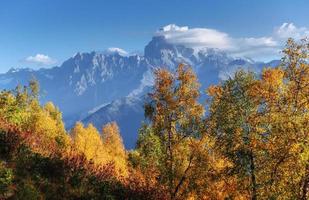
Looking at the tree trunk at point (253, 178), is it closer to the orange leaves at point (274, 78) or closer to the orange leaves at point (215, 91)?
the orange leaves at point (274, 78)

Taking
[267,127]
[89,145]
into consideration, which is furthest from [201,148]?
[89,145]

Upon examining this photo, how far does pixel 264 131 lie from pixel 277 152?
15.1ft

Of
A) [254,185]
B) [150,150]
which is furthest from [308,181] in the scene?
[150,150]

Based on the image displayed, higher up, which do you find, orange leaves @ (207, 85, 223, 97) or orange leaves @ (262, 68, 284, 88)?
orange leaves @ (207, 85, 223, 97)

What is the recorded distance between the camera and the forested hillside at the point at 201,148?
2395cm

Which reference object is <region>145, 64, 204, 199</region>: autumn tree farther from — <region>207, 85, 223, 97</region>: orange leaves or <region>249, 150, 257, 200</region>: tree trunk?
<region>249, 150, 257, 200</region>: tree trunk

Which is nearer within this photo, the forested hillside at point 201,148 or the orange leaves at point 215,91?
the forested hillside at point 201,148

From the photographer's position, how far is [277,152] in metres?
30.9

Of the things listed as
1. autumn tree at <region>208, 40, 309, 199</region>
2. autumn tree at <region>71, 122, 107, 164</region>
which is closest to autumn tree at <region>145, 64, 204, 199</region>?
autumn tree at <region>208, 40, 309, 199</region>

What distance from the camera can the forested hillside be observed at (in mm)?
23953

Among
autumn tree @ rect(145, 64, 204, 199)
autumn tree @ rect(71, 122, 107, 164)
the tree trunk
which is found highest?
autumn tree @ rect(71, 122, 107, 164)

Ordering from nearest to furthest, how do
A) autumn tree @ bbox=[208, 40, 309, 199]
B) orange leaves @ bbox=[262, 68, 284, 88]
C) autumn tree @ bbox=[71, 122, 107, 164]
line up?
autumn tree @ bbox=[208, 40, 309, 199]
orange leaves @ bbox=[262, 68, 284, 88]
autumn tree @ bbox=[71, 122, 107, 164]

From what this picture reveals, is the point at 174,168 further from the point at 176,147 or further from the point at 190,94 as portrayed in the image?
the point at 190,94

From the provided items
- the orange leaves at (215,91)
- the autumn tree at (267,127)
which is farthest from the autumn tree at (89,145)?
the autumn tree at (267,127)
